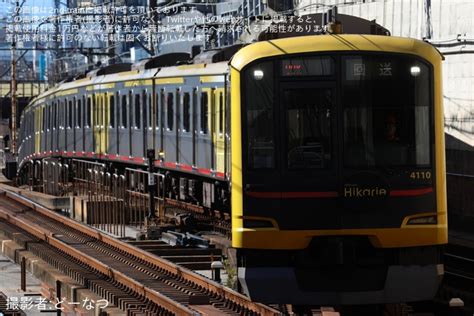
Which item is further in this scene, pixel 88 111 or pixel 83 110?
pixel 83 110

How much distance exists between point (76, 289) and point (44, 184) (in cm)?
1738

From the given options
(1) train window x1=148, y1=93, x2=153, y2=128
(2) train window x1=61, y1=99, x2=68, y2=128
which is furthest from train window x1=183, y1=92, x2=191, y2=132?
(2) train window x1=61, y1=99, x2=68, y2=128

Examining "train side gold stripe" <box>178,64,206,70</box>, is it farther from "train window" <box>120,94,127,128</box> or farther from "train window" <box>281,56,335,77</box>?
"train window" <box>281,56,335,77</box>

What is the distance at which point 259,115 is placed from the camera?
35.4 ft

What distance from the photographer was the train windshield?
10656mm

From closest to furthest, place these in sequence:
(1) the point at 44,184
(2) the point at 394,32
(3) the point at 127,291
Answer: (3) the point at 127,291, (2) the point at 394,32, (1) the point at 44,184

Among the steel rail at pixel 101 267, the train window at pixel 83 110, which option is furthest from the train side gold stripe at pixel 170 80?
the train window at pixel 83 110

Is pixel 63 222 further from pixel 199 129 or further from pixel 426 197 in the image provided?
pixel 426 197

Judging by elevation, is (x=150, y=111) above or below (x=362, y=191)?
above

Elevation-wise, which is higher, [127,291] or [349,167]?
[349,167]

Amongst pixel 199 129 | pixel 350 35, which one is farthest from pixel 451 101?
pixel 350 35

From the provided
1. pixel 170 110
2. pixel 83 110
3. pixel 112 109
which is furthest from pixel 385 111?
pixel 83 110

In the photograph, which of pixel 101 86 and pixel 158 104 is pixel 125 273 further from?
pixel 101 86

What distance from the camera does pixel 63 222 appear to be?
72.7 feet
